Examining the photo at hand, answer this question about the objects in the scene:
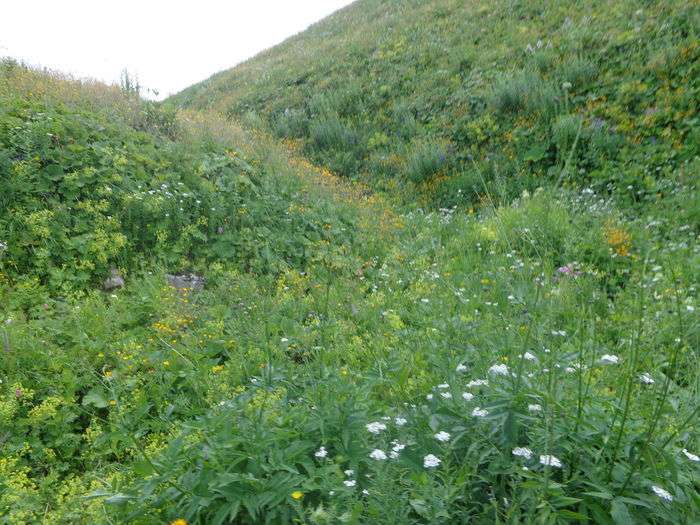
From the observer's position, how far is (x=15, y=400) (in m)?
3.08

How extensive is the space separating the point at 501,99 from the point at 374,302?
6556 millimetres

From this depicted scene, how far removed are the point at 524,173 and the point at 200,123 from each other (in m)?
5.57

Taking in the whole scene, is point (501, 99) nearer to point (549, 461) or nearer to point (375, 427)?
point (375, 427)

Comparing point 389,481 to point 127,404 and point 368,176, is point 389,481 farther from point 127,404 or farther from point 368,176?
point 368,176

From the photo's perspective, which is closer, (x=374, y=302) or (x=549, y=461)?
(x=549, y=461)

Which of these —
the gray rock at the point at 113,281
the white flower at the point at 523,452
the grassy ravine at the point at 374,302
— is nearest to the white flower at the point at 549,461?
the grassy ravine at the point at 374,302

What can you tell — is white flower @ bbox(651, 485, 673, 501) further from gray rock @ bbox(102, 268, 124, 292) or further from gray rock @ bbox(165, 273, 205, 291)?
gray rock @ bbox(102, 268, 124, 292)

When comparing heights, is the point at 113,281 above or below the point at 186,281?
above

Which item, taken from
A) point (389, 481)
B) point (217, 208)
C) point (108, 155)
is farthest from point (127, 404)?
point (108, 155)

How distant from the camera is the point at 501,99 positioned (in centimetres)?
945

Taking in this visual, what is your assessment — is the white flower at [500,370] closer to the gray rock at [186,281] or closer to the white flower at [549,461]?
the white flower at [549,461]

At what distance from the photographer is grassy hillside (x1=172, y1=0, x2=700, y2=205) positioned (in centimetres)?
725

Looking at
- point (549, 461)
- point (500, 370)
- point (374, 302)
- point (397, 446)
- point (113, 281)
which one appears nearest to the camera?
point (549, 461)

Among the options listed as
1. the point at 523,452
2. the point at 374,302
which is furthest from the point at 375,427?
the point at 374,302
